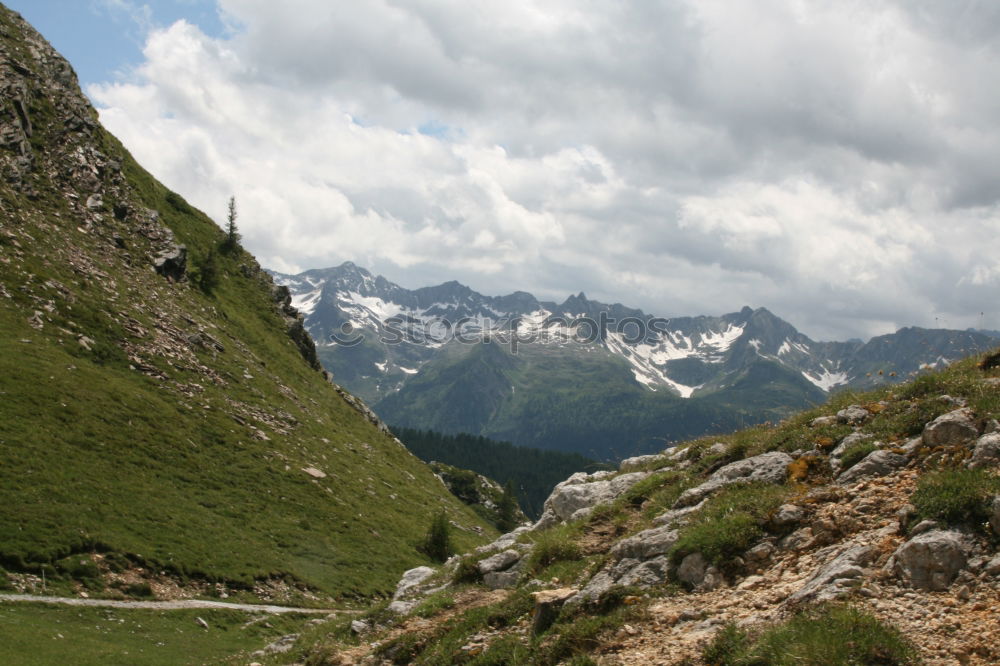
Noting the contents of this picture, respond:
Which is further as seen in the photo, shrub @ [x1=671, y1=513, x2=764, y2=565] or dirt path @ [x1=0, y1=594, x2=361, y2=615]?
dirt path @ [x1=0, y1=594, x2=361, y2=615]

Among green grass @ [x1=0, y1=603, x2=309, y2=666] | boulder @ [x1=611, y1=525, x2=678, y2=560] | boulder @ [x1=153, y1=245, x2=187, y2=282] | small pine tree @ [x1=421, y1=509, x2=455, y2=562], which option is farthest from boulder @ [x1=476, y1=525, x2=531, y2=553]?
boulder @ [x1=153, y1=245, x2=187, y2=282]

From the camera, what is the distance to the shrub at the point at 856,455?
548 inches

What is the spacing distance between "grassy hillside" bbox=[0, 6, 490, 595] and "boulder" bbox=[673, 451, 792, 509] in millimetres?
34229

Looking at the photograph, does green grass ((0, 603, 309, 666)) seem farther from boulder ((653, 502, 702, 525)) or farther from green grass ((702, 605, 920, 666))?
green grass ((702, 605, 920, 666))

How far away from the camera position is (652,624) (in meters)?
11.7

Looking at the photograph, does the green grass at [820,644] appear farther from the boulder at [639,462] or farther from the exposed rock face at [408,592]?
the boulder at [639,462]

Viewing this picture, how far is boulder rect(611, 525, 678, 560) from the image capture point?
13.9 metres

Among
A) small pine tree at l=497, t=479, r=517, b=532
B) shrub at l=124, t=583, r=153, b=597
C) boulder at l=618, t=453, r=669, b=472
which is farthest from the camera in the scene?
small pine tree at l=497, t=479, r=517, b=532

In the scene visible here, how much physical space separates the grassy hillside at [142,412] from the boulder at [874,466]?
38.1 metres

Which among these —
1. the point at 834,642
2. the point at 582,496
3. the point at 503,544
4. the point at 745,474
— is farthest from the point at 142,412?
the point at 834,642

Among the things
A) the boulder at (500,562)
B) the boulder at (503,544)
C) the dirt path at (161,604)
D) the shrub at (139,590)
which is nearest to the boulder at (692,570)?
the boulder at (500,562)

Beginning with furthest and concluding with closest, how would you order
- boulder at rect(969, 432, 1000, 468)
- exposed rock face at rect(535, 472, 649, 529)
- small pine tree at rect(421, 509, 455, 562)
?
small pine tree at rect(421, 509, 455, 562) < exposed rock face at rect(535, 472, 649, 529) < boulder at rect(969, 432, 1000, 468)

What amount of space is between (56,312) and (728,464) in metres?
59.2

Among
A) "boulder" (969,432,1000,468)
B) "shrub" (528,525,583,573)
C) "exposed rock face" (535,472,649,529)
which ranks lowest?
"shrub" (528,525,583,573)
